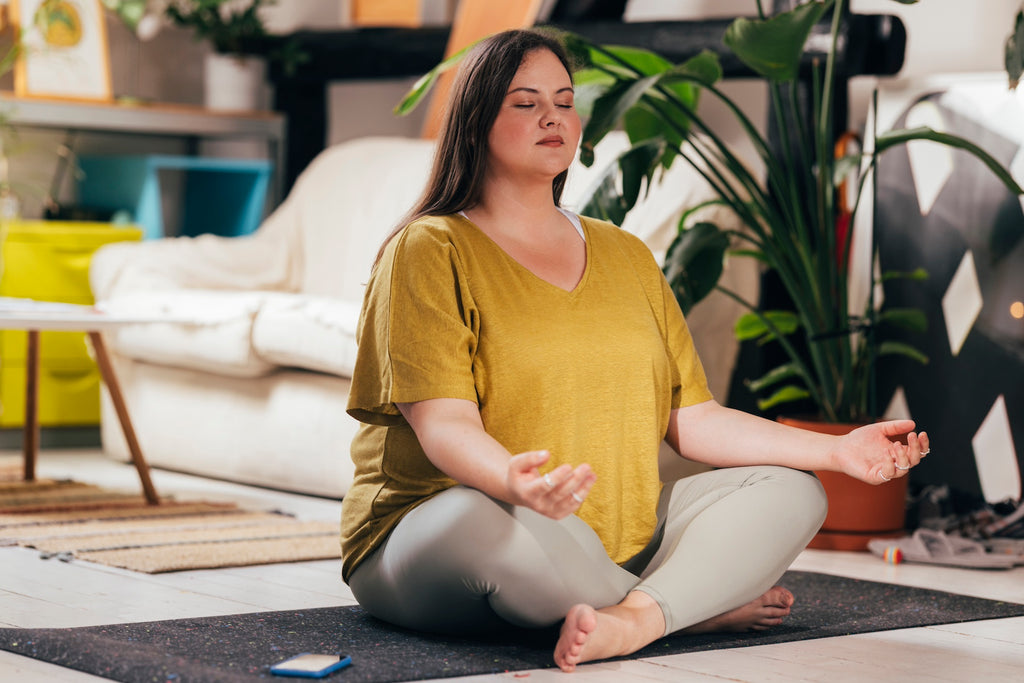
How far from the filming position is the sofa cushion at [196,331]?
348 cm

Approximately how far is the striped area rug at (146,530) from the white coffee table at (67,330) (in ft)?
0.25

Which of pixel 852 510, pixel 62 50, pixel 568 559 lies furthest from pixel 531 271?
pixel 62 50

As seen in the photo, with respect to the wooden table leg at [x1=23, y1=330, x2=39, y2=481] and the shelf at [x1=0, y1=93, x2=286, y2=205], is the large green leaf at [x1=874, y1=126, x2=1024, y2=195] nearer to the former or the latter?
the wooden table leg at [x1=23, y1=330, x2=39, y2=481]

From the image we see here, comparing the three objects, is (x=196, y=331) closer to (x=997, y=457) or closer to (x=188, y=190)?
(x=188, y=190)

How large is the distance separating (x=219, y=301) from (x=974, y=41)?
1.88 meters

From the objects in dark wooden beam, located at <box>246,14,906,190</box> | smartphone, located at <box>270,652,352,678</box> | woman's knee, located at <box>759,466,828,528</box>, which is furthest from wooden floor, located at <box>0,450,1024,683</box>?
dark wooden beam, located at <box>246,14,906,190</box>

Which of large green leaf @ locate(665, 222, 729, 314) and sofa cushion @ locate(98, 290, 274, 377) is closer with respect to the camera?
large green leaf @ locate(665, 222, 729, 314)

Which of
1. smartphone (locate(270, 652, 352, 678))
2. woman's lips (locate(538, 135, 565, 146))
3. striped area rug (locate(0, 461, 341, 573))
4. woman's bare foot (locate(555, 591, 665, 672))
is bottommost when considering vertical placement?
striped area rug (locate(0, 461, 341, 573))

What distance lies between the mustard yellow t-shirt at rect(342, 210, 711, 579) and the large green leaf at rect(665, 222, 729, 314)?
0.94 m

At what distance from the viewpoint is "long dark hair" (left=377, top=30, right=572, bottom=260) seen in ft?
6.18

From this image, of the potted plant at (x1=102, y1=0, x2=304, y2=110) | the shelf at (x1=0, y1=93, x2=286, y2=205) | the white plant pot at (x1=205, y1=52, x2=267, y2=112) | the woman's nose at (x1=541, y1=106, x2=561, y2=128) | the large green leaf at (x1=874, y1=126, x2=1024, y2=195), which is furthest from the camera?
the white plant pot at (x1=205, y1=52, x2=267, y2=112)

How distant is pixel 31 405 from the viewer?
3373mm

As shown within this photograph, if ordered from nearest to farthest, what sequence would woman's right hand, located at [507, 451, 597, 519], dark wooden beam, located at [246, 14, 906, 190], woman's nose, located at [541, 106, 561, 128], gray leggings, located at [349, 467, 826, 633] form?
woman's right hand, located at [507, 451, 597, 519]
gray leggings, located at [349, 467, 826, 633]
woman's nose, located at [541, 106, 561, 128]
dark wooden beam, located at [246, 14, 906, 190]

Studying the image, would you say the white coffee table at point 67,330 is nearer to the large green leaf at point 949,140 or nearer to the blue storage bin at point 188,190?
the blue storage bin at point 188,190
